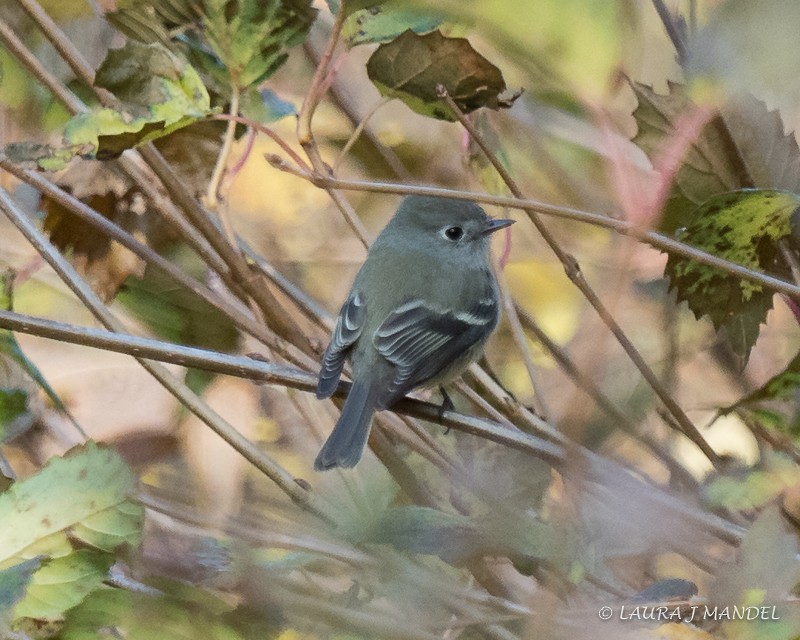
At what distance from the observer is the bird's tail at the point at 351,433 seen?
A: 153 centimetres

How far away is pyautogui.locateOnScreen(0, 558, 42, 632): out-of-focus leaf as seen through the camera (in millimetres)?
972

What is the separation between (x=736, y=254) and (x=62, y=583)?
3.26 feet

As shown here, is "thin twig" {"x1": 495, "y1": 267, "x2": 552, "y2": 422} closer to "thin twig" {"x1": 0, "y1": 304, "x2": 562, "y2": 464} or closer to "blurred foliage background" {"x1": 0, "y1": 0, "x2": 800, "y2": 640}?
"blurred foliage background" {"x1": 0, "y1": 0, "x2": 800, "y2": 640}

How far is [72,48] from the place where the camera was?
5.65 feet

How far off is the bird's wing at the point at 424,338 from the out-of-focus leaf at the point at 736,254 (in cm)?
62

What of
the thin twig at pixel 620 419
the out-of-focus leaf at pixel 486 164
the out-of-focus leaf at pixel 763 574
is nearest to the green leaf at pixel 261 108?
the out-of-focus leaf at pixel 486 164

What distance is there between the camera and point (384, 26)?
161cm

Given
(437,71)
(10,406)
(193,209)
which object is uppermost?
(437,71)

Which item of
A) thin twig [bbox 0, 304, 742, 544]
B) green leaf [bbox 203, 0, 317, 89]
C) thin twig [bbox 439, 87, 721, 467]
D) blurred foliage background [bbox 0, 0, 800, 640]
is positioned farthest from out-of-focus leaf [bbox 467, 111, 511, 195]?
thin twig [bbox 0, 304, 742, 544]

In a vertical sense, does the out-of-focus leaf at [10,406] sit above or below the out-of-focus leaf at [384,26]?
below

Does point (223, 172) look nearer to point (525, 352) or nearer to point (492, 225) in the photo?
point (525, 352)

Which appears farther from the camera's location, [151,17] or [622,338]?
[151,17]

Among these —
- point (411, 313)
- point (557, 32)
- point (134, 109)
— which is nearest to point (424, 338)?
point (411, 313)

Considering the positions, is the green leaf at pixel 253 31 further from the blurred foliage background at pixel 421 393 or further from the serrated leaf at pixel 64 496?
the serrated leaf at pixel 64 496
